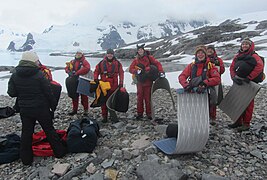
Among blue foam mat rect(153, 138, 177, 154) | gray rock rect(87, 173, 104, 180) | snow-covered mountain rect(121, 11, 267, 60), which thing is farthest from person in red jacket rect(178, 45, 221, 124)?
snow-covered mountain rect(121, 11, 267, 60)

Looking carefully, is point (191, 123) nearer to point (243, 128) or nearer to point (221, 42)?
point (243, 128)

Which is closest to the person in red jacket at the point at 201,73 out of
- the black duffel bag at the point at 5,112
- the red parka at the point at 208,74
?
the red parka at the point at 208,74

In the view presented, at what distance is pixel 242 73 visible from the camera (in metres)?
6.18

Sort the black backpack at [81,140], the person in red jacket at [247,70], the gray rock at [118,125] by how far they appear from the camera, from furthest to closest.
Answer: the gray rock at [118,125]
the person in red jacket at [247,70]
the black backpack at [81,140]

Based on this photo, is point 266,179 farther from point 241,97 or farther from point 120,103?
point 120,103

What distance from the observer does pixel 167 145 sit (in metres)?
5.41

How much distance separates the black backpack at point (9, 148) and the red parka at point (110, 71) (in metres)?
2.63

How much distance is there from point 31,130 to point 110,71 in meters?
2.74

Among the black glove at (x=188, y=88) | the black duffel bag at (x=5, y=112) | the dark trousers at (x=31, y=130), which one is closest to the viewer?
the dark trousers at (x=31, y=130)

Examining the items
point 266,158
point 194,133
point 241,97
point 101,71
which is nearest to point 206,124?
point 194,133

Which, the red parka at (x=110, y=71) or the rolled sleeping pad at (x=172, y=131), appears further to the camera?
the red parka at (x=110, y=71)

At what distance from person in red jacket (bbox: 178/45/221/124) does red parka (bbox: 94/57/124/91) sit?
6.55ft

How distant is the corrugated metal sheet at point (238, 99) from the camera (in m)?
6.04

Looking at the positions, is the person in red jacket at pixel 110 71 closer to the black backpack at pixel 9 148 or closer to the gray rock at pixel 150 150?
the gray rock at pixel 150 150
